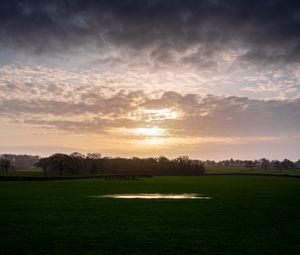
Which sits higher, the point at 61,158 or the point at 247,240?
the point at 61,158

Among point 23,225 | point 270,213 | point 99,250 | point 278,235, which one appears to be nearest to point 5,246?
point 99,250

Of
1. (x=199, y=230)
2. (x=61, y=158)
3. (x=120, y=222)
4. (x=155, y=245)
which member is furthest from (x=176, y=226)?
(x=61, y=158)

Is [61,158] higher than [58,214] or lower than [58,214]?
higher

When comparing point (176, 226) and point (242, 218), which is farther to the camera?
point (242, 218)

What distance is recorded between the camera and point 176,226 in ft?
83.9

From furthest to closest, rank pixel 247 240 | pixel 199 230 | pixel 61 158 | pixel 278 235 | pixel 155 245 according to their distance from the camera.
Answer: pixel 61 158 → pixel 199 230 → pixel 278 235 → pixel 247 240 → pixel 155 245

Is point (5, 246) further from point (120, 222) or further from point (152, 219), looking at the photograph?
point (152, 219)

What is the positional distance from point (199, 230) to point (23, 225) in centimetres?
1146

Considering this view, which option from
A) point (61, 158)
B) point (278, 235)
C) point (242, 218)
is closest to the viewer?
point (278, 235)

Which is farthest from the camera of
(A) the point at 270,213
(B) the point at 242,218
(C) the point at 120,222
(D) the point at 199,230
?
(A) the point at 270,213

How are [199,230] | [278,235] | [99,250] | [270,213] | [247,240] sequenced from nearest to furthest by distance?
[99,250] → [247,240] → [278,235] → [199,230] → [270,213]

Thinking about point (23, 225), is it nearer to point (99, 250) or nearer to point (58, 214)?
point (58, 214)

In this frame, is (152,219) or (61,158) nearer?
Answer: (152,219)

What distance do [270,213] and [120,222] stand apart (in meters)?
13.8
